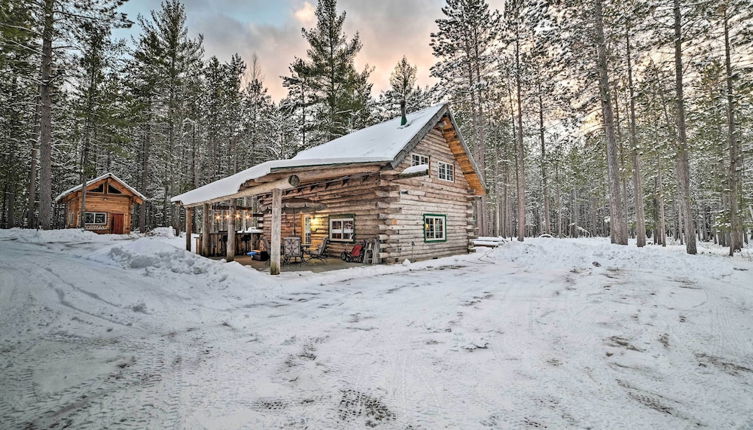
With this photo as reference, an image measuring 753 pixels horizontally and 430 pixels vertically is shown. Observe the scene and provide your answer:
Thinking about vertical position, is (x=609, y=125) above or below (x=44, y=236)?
above

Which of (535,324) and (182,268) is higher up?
(182,268)

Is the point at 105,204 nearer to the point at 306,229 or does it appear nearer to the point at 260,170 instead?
the point at 306,229

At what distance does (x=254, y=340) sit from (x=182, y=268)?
465 cm

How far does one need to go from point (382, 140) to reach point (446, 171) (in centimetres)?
370

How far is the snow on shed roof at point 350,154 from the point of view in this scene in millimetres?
7700

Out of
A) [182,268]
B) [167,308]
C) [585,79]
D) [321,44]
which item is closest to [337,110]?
[321,44]

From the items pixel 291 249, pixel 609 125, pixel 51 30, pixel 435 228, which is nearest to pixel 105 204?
pixel 51 30

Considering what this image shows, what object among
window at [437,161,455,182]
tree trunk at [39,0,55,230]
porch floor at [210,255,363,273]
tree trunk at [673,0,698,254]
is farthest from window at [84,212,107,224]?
tree trunk at [673,0,698,254]

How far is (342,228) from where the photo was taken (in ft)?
42.3

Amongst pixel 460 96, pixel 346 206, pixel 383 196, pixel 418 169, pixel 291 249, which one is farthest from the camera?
pixel 460 96

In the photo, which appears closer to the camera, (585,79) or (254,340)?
(254,340)

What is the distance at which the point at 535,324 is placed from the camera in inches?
174

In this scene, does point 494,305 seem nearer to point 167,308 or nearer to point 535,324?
point 535,324

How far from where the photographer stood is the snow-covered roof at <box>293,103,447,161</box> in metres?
11.3
